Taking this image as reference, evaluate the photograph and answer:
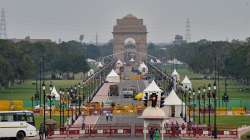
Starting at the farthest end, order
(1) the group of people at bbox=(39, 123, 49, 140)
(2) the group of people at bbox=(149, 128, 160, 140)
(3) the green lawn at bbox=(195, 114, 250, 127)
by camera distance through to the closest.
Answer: (3) the green lawn at bbox=(195, 114, 250, 127) → (1) the group of people at bbox=(39, 123, 49, 140) → (2) the group of people at bbox=(149, 128, 160, 140)

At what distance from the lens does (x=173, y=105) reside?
75375mm

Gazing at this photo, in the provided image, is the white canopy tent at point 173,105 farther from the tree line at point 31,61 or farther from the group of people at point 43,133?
the tree line at point 31,61

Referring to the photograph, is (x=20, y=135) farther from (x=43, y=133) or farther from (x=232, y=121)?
(x=232, y=121)

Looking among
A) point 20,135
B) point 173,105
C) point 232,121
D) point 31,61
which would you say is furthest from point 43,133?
point 31,61

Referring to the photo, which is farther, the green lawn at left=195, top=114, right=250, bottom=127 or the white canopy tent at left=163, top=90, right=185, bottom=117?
the white canopy tent at left=163, top=90, right=185, bottom=117

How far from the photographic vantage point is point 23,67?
132 m

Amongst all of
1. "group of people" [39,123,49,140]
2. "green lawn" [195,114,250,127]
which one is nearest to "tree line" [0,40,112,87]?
"green lawn" [195,114,250,127]

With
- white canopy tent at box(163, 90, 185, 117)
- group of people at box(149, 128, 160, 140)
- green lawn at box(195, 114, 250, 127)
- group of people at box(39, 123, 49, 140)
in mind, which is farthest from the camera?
white canopy tent at box(163, 90, 185, 117)

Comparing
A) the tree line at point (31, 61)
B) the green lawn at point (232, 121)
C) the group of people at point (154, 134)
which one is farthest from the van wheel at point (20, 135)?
the tree line at point (31, 61)

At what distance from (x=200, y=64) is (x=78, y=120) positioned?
109 meters

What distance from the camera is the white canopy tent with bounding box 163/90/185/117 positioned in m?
74.0

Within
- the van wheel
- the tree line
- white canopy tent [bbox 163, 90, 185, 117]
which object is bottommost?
the van wheel

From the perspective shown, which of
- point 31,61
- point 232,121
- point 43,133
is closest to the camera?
point 43,133

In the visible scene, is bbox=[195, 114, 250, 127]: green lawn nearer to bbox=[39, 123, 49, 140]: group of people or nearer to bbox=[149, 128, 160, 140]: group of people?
bbox=[39, 123, 49, 140]: group of people
